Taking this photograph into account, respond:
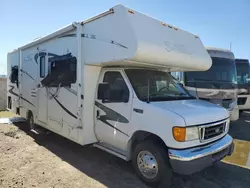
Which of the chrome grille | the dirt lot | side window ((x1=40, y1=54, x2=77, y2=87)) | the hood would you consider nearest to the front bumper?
the chrome grille

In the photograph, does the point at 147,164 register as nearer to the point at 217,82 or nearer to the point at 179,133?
the point at 179,133

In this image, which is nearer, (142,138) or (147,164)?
(147,164)

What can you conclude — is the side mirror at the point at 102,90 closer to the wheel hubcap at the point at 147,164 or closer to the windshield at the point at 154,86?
the windshield at the point at 154,86

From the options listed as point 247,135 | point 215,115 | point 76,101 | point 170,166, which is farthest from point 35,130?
point 247,135

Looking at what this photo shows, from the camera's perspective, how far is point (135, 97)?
4312mm

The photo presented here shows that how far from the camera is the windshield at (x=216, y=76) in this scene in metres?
8.23

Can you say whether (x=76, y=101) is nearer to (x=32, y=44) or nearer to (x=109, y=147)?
(x=109, y=147)

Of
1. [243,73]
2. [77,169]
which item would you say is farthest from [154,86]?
[243,73]

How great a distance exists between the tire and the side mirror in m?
1.34

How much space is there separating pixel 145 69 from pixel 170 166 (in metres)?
2.09

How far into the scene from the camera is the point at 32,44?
24.2ft

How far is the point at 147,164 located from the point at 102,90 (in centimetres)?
185

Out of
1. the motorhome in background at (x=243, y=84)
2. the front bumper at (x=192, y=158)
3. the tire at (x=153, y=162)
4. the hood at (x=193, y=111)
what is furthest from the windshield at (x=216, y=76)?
the tire at (x=153, y=162)

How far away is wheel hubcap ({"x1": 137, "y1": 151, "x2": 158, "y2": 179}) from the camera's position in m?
4.05
